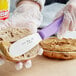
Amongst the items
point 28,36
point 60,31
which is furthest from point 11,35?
point 60,31

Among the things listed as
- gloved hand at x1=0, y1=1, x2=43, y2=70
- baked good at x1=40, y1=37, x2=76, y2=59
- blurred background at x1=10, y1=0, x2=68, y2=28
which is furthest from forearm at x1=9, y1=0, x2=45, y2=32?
blurred background at x1=10, y1=0, x2=68, y2=28

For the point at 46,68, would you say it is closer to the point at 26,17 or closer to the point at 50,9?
the point at 26,17

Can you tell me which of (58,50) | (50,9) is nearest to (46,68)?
(58,50)

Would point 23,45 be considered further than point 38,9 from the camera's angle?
No

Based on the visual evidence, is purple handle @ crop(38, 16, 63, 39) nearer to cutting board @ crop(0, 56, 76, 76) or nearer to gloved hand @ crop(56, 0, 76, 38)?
gloved hand @ crop(56, 0, 76, 38)

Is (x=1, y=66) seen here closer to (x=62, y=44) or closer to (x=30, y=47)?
(x=30, y=47)

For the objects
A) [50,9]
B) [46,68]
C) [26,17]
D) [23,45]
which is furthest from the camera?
[50,9]
